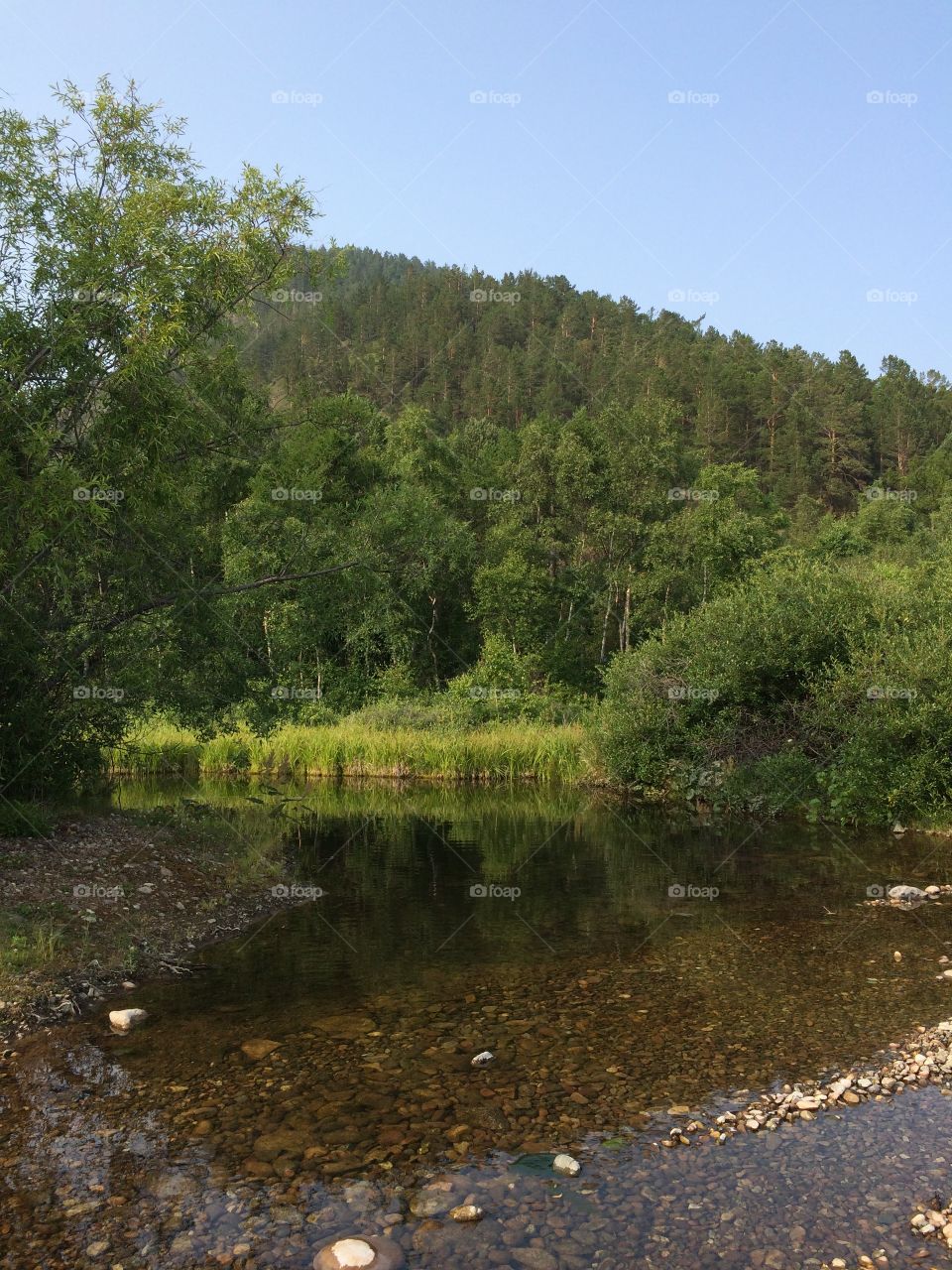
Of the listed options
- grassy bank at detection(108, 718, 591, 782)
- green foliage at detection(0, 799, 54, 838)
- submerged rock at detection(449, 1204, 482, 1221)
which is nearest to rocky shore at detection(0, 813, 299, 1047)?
green foliage at detection(0, 799, 54, 838)

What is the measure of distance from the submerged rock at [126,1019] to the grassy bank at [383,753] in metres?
19.9

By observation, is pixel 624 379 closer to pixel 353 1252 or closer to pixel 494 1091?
pixel 494 1091

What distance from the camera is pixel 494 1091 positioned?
7.36 m

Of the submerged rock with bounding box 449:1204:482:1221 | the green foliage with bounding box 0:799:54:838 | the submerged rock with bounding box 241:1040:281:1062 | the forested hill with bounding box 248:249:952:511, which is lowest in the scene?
the submerged rock with bounding box 241:1040:281:1062

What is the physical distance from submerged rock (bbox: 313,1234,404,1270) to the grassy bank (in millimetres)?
23304

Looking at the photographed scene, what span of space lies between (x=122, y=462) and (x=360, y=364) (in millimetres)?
66542

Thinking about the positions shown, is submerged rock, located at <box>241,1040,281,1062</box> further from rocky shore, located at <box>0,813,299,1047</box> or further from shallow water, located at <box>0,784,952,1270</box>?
rocky shore, located at <box>0,813,299,1047</box>

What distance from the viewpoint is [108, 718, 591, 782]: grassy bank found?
94.5 feet

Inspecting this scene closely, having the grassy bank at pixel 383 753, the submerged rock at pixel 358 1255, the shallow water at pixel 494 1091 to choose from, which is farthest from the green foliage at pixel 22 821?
the grassy bank at pixel 383 753

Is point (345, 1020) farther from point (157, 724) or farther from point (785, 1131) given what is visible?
point (157, 724)

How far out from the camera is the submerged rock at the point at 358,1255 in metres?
5.10

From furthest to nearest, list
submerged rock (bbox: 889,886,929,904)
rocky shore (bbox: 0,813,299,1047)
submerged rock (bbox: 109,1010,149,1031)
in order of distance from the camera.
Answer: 1. submerged rock (bbox: 889,886,929,904)
2. rocky shore (bbox: 0,813,299,1047)
3. submerged rock (bbox: 109,1010,149,1031)

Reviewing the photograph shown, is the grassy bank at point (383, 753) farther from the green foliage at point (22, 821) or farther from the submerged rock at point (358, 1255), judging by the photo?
the submerged rock at point (358, 1255)

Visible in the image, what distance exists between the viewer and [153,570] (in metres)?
13.8
